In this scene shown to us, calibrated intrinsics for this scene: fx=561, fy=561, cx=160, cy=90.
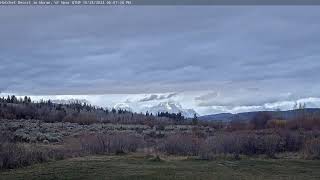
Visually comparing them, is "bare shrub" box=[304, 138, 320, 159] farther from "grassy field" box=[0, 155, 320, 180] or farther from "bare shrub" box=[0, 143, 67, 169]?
"bare shrub" box=[0, 143, 67, 169]

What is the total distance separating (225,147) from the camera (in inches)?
1545

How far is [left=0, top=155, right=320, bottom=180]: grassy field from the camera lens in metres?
24.6

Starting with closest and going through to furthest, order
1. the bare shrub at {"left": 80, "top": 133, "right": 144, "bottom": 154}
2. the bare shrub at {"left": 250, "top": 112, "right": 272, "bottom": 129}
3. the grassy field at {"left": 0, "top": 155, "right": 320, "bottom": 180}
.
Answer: the grassy field at {"left": 0, "top": 155, "right": 320, "bottom": 180}, the bare shrub at {"left": 80, "top": 133, "right": 144, "bottom": 154}, the bare shrub at {"left": 250, "top": 112, "right": 272, "bottom": 129}

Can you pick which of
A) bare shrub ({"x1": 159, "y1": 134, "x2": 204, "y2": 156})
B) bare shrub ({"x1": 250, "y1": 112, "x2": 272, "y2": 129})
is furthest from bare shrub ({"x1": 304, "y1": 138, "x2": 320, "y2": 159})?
bare shrub ({"x1": 250, "y1": 112, "x2": 272, "y2": 129})

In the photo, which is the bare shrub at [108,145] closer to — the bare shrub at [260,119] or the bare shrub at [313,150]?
the bare shrub at [313,150]

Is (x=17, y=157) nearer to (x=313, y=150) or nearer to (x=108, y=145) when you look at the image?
(x=108, y=145)

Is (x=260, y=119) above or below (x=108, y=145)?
above

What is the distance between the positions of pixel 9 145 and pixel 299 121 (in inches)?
1780

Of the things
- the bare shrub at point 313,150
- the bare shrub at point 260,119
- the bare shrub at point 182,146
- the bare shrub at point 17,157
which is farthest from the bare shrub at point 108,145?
the bare shrub at point 260,119

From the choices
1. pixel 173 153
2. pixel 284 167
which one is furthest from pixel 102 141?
pixel 284 167

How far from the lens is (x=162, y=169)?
2700 cm

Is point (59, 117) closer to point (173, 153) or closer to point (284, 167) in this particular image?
point (173, 153)

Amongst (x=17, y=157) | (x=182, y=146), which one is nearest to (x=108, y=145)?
(x=182, y=146)

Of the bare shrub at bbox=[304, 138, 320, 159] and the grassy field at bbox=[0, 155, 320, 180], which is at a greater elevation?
the bare shrub at bbox=[304, 138, 320, 159]
